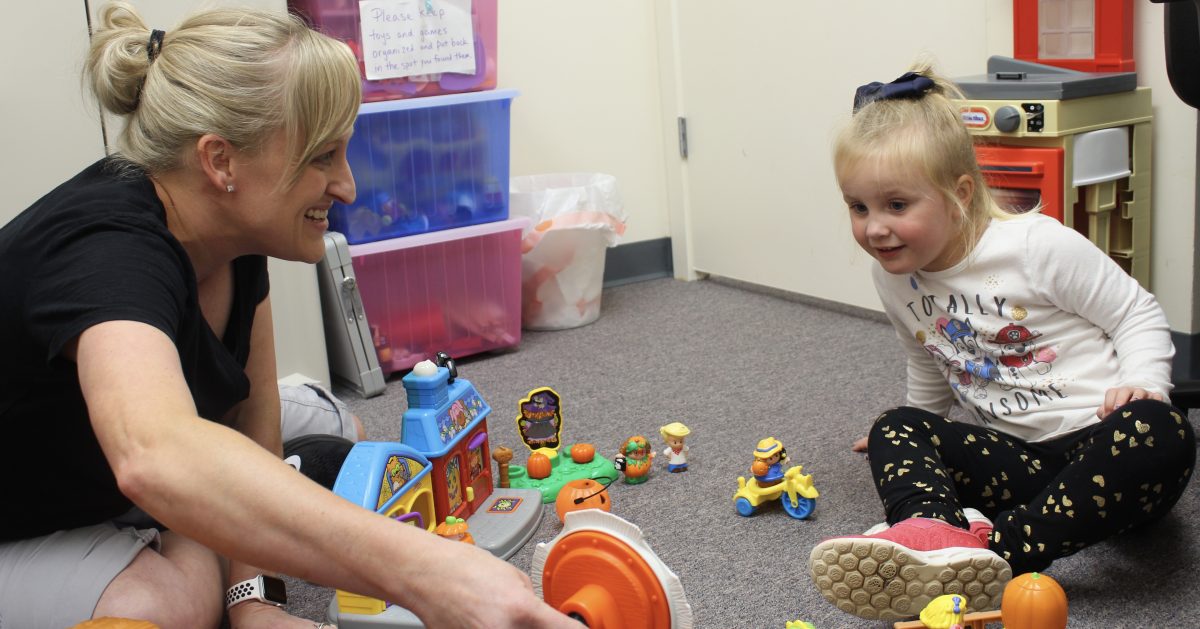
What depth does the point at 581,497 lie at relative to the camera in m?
1.20

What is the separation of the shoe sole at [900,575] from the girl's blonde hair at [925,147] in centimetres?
37

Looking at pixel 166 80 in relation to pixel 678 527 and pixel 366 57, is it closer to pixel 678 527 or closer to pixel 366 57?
pixel 678 527

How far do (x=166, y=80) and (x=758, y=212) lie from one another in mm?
1510

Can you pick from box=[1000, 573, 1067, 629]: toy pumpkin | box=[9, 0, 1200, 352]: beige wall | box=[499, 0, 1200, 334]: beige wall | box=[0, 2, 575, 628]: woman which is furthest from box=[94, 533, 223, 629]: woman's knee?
box=[499, 0, 1200, 334]: beige wall

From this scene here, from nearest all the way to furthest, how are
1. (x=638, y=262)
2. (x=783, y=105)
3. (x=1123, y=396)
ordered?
(x=1123, y=396), (x=783, y=105), (x=638, y=262)

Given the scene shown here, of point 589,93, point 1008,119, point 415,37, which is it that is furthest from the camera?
point 589,93

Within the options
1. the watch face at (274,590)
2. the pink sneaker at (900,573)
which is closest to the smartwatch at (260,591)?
the watch face at (274,590)

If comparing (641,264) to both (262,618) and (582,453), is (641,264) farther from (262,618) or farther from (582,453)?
(262,618)

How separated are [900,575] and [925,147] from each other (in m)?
0.44

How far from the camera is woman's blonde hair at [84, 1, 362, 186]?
2.78 ft

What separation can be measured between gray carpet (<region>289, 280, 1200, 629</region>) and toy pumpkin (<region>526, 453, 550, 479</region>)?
77 millimetres

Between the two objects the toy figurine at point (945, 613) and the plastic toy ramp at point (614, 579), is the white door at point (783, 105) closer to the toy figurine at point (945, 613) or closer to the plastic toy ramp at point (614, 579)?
the toy figurine at point (945, 613)

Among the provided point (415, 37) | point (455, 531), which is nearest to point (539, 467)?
point (455, 531)

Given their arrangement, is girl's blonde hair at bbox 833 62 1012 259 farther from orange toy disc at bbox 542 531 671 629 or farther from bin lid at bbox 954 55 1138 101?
orange toy disc at bbox 542 531 671 629
